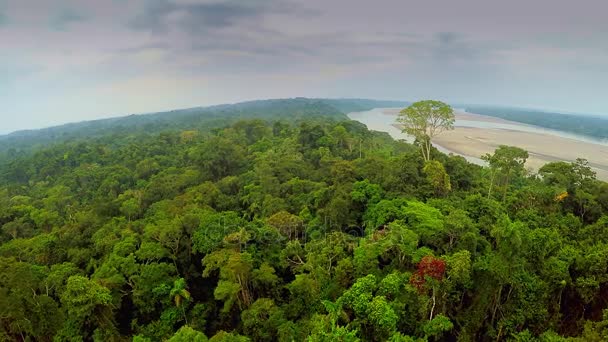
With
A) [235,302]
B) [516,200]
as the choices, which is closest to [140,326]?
[235,302]

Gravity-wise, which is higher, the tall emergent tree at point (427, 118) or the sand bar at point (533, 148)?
the tall emergent tree at point (427, 118)

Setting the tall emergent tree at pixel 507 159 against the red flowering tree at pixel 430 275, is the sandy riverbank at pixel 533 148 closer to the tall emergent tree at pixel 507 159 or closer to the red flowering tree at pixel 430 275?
the tall emergent tree at pixel 507 159

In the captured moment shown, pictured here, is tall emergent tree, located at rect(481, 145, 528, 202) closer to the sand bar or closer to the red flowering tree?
the red flowering tree

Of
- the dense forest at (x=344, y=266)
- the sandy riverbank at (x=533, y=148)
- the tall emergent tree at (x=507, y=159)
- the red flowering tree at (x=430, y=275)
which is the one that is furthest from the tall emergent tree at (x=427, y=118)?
the sandy riverbank at (x=533, y=148)

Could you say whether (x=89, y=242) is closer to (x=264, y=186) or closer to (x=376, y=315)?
(x=264, y=186)

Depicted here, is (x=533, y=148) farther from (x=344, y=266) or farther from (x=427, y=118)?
(x=344, y=266)

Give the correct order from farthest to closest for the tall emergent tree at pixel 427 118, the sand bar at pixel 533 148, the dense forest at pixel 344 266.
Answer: the sand bar at pixel 533 148
the tall emergent tree at pixel 427 118
the dense forest at pixel 344 266

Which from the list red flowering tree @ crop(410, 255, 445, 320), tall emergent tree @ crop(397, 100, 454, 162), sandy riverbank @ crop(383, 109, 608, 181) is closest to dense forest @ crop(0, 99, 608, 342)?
red flowering tree @ crop(410, 255, 445, 320)
